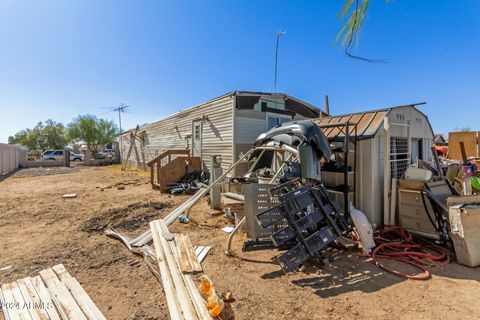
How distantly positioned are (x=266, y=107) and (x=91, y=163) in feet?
73.7

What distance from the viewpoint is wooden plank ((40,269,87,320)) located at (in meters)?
2.21

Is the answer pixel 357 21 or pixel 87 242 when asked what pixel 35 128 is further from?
pixel 357 21

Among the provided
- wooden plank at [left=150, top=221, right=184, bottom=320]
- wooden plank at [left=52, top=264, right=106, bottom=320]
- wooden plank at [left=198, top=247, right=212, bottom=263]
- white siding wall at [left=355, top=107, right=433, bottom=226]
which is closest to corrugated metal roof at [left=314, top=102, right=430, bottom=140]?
white siding wall at [left=355, top=107, right=433, bottom=226]

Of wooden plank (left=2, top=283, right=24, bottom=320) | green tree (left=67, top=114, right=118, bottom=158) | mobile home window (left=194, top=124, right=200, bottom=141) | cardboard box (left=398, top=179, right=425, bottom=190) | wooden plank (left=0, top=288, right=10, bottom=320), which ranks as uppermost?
green tree (left=67, top=114, right=118, bottom=158)

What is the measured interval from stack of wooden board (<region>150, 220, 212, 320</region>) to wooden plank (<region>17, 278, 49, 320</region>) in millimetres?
1116

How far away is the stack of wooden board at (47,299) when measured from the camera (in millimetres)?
2215

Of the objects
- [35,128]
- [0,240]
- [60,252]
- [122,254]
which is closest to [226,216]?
[122,254]

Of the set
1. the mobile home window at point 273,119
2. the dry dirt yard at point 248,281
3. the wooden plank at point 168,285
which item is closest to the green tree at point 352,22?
the dry dirt yard at point 248,281

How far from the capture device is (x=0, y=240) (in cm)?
432

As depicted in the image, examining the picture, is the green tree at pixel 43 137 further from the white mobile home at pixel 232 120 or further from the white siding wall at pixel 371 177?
the white siding wall at pixel 371 177

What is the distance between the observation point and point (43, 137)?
146ft

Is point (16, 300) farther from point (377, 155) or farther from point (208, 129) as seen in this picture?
point (208, 129)

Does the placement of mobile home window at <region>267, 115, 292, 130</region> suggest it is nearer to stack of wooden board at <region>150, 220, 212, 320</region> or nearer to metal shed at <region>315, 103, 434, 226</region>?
metal shed at <region>315, 103, 434, 226</region>

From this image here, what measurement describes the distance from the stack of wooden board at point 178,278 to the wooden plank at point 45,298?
1005 mm
